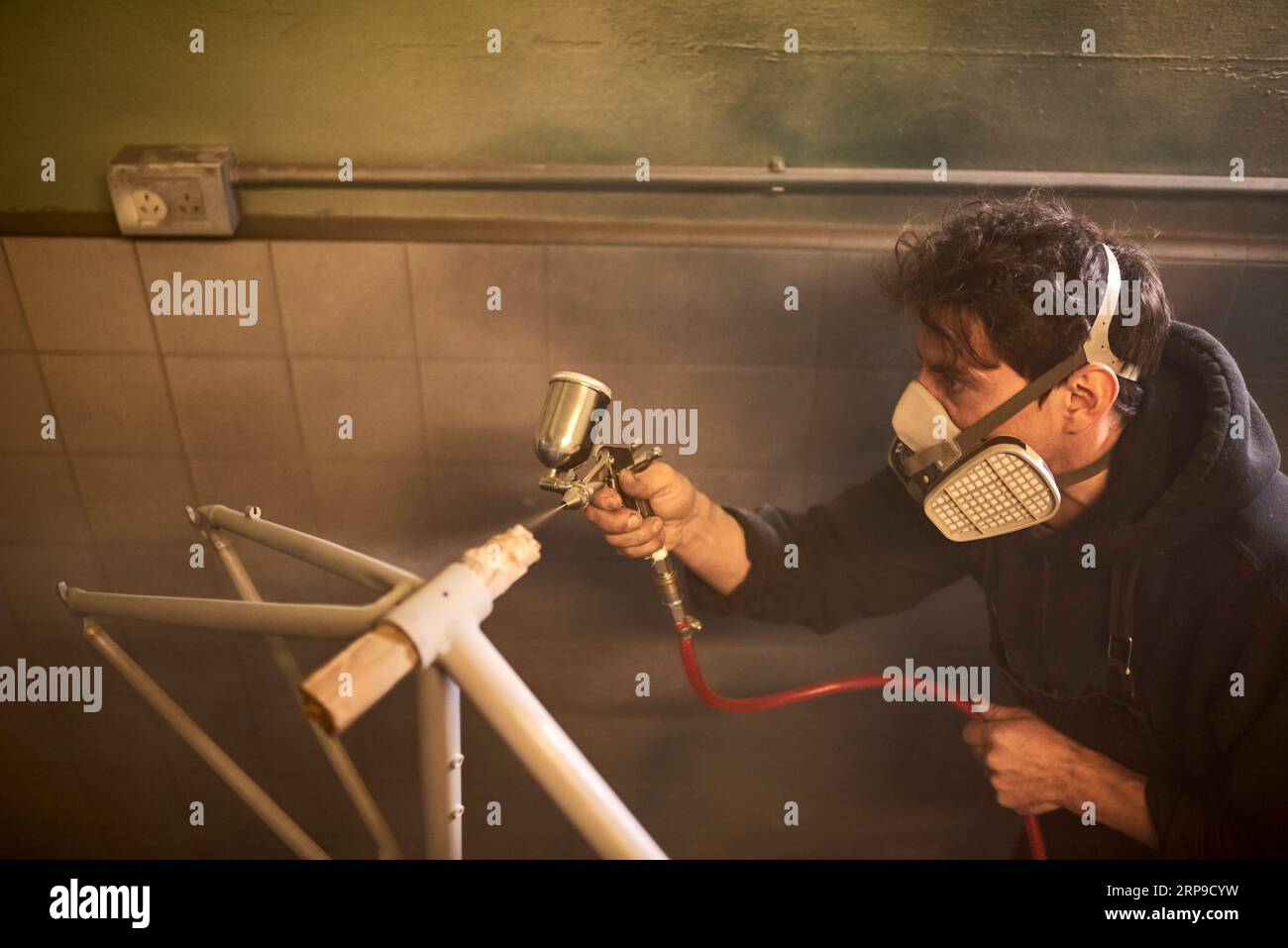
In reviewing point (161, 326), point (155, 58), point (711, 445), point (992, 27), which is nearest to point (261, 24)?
point (155, 58)

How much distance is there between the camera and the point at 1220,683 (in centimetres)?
98

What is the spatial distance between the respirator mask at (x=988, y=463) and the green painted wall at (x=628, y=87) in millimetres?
328

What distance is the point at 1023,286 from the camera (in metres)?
0.95

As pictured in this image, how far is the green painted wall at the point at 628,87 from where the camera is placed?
1123 millimetres

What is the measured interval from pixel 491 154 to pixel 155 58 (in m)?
0.45

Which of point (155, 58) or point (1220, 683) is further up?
point (155, 58)

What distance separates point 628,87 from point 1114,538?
828mm

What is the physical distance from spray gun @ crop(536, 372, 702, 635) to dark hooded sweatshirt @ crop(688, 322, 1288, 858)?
17 centimetres

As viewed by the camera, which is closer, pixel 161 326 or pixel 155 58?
pixel 155 58

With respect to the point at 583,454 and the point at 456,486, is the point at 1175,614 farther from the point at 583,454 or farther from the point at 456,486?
the point at 456,486

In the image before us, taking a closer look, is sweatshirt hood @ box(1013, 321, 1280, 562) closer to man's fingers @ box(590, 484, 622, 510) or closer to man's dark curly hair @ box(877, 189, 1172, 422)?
man's dark curly hair @ box(877, 189, 1172, 422)

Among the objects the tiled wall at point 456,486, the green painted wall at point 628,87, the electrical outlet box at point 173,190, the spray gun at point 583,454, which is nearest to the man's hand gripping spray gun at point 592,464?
the spray gun at point 583,454

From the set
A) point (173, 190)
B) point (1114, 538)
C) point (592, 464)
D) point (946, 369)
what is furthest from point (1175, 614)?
point (173, 190)
